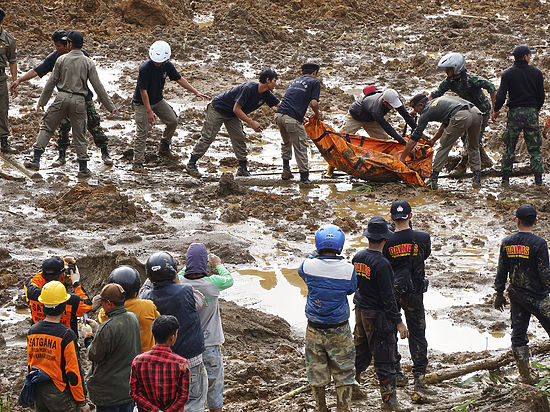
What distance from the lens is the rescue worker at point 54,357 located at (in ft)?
15.9

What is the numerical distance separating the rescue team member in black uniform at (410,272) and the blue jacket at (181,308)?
5.46 feet

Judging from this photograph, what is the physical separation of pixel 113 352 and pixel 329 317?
1.45 meters

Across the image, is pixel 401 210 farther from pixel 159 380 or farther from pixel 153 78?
pixel 153 78

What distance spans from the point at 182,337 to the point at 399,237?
185 cm

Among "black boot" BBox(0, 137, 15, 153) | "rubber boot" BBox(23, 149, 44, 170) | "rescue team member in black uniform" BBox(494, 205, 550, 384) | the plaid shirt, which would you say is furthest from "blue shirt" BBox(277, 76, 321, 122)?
the plaid shirt

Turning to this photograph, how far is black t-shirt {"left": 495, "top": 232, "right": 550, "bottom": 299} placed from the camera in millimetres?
6113

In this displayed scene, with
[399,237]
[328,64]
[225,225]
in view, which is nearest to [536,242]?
[399,237]

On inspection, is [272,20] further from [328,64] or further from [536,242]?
[536,242]

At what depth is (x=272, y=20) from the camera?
20.5 m

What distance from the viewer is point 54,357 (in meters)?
4.83

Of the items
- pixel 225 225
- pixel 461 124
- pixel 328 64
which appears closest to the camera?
pixel 225 225

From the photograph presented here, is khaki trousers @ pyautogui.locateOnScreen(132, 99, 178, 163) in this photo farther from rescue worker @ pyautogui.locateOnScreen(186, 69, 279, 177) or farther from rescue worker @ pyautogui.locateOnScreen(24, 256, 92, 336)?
rescue worker @ pyautogui.locateOnScreen(24, 256, 92, 336)

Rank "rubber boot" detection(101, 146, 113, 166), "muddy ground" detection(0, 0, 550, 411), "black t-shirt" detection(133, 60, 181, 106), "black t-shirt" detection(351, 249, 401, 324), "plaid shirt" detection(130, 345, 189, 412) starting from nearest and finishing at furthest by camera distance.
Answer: "plaid shirt" detection(130, 345, 189, 412) → "black t-shirt" detection(351, 249, 401, 324) → "muddy ground" detection(0, 0, 550, 411) → "black t-shirt" detection(133, 60, 181, 106) → "rubber boot" detection(101, 146, 113, 166)

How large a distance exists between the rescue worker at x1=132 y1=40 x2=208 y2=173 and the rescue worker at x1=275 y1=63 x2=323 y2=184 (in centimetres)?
132
